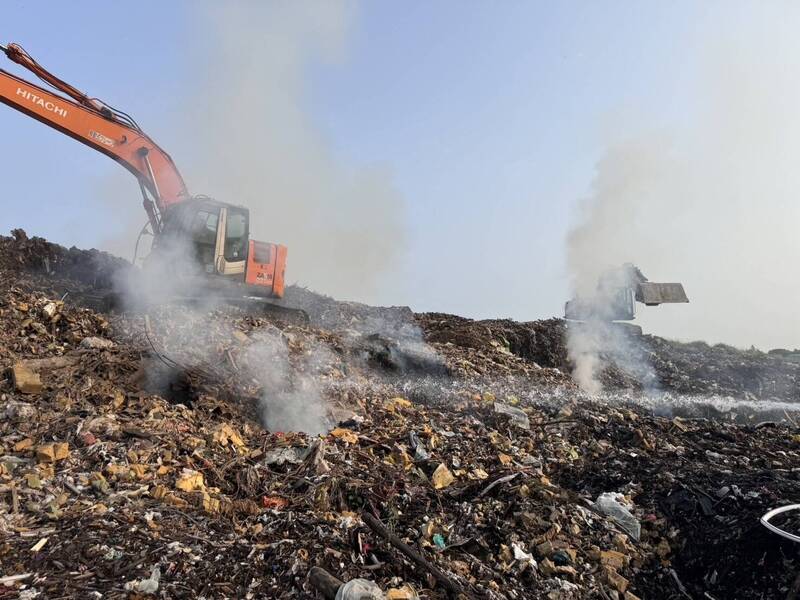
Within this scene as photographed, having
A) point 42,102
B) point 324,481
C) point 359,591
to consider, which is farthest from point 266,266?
point 359,591

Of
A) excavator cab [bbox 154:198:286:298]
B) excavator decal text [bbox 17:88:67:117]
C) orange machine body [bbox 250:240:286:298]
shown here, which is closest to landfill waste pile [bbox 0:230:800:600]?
excavator cab [bbox 154:198:286:298]

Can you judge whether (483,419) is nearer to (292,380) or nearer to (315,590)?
(292,380)

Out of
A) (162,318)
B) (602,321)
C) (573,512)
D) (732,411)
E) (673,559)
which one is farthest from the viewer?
(602,321)

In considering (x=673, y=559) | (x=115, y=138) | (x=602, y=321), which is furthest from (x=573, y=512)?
(x=602, y=321)

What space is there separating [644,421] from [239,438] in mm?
5390

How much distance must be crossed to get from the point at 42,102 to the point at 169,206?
2467 millimetres

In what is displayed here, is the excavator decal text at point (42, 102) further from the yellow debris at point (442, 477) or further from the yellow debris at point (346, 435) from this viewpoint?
the yellow debris at point (442, 477)

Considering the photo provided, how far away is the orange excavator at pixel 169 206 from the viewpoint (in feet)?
29.9

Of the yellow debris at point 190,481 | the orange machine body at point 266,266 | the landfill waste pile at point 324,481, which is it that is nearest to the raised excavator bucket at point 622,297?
the landfill waste pile at point 324,481

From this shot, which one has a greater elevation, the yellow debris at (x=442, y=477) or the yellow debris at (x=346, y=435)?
the yellow debris at (x=346, y=435)

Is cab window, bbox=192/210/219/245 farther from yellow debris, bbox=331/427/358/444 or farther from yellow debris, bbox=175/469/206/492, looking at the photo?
yellow debris, bbox=175/469/206/492

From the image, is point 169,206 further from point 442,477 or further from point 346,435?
point 442,477

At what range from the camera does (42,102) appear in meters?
8.72

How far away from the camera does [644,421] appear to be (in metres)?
7.47
